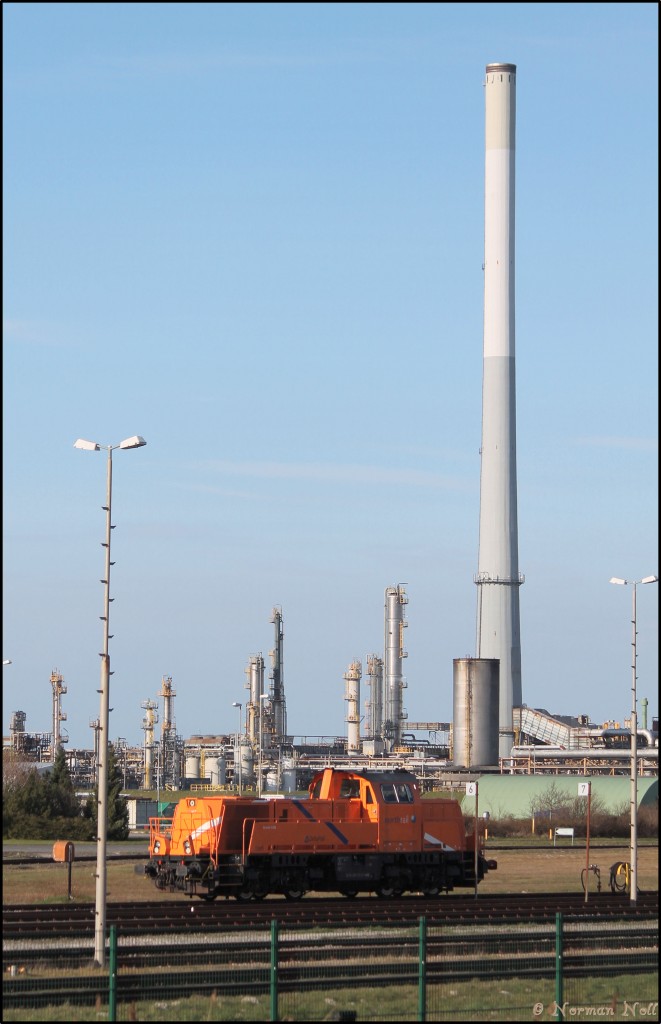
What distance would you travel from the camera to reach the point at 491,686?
9831 cm

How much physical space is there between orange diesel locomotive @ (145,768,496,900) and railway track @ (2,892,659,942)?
25.9 inches

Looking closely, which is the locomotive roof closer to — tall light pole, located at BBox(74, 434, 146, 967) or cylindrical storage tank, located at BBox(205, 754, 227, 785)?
tall light pole, located at BBox(74, 434, 146, 967)

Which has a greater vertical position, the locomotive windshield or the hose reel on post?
the locomotive windshield

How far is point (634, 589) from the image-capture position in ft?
135

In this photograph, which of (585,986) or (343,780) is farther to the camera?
(343,780)

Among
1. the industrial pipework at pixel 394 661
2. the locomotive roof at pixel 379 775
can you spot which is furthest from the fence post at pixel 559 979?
the industrial pipework at pixel 394 661

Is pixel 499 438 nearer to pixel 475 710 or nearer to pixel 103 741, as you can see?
pixel 475 710

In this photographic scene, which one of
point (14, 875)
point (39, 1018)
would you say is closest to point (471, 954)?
point (39, 1018)

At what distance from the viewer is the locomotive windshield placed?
39719mm

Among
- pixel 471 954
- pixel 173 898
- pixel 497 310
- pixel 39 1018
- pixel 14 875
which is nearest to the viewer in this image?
pixel 39 1018

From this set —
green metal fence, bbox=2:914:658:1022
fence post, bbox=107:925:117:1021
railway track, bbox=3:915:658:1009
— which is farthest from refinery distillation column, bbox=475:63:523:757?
fence post, bbox=107:925:117:1021

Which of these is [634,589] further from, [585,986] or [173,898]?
[585,986]

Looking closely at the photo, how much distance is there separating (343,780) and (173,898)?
559cm

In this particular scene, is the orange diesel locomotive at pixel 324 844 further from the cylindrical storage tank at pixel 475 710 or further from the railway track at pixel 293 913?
the cylindrical storage tank at pixel 475 710
